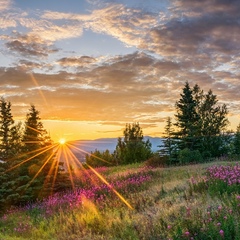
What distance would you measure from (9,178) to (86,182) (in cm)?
470

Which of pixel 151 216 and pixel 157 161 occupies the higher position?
pixel 157 161

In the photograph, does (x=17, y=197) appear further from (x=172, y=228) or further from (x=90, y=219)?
(x=172, y=228)

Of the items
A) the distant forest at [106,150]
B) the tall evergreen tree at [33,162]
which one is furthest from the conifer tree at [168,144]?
the tall evergreen tree at [33,162]

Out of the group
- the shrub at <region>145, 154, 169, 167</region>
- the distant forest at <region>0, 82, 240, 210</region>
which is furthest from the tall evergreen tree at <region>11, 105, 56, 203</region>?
the shrub at <region>145, 154, 169, 167</region>

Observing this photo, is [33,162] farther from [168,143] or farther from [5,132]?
[168,143]

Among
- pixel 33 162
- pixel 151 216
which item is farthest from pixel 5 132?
pixel 151 216

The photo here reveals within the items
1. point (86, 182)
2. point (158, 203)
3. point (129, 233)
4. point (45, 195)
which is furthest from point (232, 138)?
point (129, 233)

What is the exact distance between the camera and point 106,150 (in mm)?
41750

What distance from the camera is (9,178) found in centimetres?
1814

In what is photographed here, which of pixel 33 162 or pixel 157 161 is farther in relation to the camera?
pixel 157 161

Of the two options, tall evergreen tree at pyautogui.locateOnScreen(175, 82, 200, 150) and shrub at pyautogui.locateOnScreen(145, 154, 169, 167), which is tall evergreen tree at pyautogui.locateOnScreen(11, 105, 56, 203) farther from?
tall evergreen tree at pyautogui.locateOnScreen(175, 82, 200, 150)

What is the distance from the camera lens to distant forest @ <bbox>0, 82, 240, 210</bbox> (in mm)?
18219

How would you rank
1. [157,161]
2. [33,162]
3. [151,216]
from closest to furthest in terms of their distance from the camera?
[151,216], [33,162], [157,161]

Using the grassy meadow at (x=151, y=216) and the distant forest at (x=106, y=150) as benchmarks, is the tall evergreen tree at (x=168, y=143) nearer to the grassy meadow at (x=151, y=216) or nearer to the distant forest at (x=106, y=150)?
the distant forest at (x=106, y=150)
